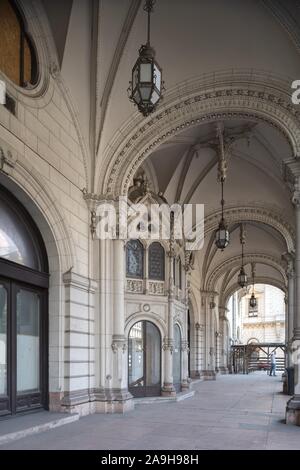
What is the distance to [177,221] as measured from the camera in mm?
19172

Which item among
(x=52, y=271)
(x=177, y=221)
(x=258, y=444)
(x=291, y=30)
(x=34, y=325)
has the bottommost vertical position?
(x=258, y=444)

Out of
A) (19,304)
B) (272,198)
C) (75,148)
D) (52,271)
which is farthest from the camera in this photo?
(272,198)

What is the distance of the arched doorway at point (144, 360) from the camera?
15641mm

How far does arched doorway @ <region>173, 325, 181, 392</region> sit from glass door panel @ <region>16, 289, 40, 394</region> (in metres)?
7.03

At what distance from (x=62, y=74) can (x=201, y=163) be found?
26.1 feet

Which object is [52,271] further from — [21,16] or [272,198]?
[272,198]

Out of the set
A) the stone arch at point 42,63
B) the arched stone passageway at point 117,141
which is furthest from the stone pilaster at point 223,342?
the stone arch at point 42,63

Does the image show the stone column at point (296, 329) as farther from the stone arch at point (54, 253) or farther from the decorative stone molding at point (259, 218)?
the decorative stone molding at point (259, 218)

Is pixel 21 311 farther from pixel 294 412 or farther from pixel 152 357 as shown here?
pixel 152 357

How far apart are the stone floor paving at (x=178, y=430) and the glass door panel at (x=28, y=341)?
119 cm

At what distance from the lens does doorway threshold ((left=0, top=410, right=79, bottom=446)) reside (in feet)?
28.5

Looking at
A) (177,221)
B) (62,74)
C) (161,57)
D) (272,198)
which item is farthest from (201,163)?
(62,74)

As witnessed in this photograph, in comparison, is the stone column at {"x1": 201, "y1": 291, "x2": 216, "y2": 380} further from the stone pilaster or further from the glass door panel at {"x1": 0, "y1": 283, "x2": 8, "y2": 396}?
the glass door panel at {"x1": 0, "y1": 283, "x2": 8, "y2": 396}

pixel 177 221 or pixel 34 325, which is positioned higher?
pixel 177 221
